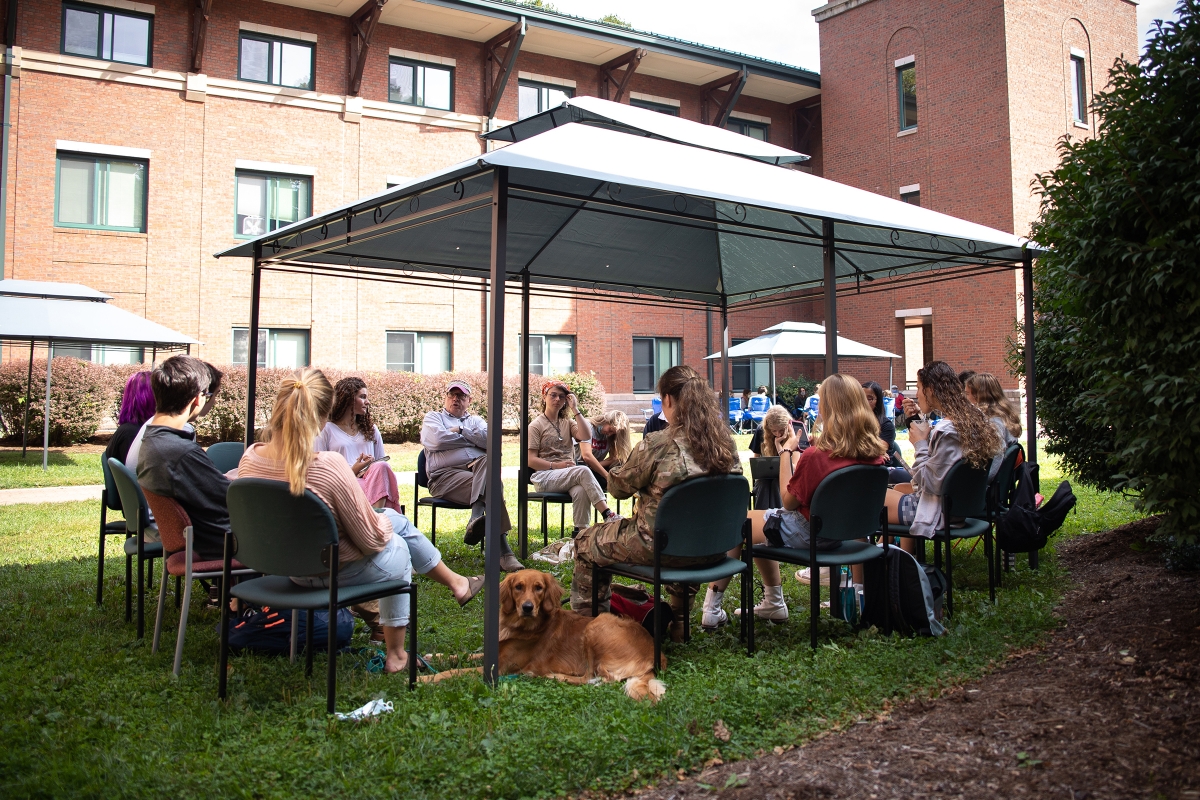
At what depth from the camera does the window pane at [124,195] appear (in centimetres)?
1895

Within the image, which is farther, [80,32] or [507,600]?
[80,32]

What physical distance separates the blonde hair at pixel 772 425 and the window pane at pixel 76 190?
58.0 feet

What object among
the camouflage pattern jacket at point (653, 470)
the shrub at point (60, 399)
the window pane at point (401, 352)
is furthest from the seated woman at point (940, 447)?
the window pane at point (401, 352)

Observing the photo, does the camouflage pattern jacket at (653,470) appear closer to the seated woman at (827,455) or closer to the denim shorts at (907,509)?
the seated woman at (827,455)

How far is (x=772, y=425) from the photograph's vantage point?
705cm

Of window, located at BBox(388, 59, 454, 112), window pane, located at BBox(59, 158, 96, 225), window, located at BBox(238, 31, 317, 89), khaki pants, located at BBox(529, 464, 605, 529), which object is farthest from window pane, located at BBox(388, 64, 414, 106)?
khaki pants, located at BBox(529, 464, 605, 529)

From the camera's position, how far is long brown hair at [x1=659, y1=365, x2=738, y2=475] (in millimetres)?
4477

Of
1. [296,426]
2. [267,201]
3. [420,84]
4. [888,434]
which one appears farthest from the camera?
[420,84]

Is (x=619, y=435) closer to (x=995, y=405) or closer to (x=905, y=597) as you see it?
(x=995, y=405)

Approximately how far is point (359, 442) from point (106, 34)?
57.8 ft

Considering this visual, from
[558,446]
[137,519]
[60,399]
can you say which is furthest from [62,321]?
[137,519]

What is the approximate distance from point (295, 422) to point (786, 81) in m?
25.3

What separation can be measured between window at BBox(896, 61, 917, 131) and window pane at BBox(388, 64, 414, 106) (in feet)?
45.5

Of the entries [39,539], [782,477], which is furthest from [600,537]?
[39,539]
